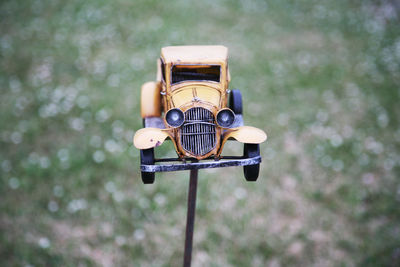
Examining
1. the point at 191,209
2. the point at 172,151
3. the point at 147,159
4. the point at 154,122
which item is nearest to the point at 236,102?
the point at 154,122

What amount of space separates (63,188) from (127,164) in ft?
3.05

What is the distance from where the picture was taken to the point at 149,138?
84.9 inches

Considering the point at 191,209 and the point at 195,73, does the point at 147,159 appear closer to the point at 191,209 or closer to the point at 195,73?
the point at 191,209

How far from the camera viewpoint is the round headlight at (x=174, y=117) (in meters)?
2.15

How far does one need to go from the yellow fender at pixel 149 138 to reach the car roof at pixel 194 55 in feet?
1.66

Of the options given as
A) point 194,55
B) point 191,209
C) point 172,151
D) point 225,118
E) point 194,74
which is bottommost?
point 191,209

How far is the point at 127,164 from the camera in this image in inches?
209

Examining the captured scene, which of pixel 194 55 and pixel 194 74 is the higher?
pixel 194 55

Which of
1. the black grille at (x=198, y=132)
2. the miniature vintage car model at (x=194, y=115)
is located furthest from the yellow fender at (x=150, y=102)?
the black grille at (x=198, y=132)

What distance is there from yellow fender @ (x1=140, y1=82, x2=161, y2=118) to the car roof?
0.27 metres

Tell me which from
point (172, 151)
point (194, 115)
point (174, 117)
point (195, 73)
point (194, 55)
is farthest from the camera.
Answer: point (172, 151)

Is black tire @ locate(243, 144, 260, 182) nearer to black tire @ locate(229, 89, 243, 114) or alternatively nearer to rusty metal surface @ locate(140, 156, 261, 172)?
rusty metal surface @ locate(140, 156, 261, 172)

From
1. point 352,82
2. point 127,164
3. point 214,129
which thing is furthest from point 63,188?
point 352,82

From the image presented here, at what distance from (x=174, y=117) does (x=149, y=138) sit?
194 millimetres
